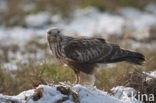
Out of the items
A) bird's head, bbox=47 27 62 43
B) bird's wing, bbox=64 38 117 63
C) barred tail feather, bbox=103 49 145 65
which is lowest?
barred tail feather, bbox=103 49 145 65

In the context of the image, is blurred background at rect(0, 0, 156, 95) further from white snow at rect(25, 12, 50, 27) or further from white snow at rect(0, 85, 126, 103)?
white snow at rect(0, 85, 126, 103)

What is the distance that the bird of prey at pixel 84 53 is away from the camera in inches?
266

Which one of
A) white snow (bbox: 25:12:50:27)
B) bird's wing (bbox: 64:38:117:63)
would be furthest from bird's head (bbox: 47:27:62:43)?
white snow (bbox: 25:12:50:27)

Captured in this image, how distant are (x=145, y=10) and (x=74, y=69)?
954cm

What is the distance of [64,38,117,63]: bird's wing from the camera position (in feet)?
22.4

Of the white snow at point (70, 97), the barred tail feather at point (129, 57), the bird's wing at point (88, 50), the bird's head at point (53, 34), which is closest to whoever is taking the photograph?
the white snow at point (70, 97)

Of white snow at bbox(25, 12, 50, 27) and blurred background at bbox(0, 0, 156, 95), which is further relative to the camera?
white snow at bbox(25, 12, 50, 27)

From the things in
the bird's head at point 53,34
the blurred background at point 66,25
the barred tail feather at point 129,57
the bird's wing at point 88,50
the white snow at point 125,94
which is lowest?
the blurred background at point 66,25

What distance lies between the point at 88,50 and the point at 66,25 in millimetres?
6876

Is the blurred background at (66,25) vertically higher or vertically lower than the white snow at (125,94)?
lower

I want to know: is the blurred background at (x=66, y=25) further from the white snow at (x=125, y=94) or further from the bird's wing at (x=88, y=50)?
the white snow at (x=125, y=94)

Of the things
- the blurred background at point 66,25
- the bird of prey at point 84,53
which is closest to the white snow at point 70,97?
the bird of prey at point 84,53

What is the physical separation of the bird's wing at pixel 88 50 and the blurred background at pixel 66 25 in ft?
2.64

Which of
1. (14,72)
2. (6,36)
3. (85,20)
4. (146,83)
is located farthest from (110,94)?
(85,20)
